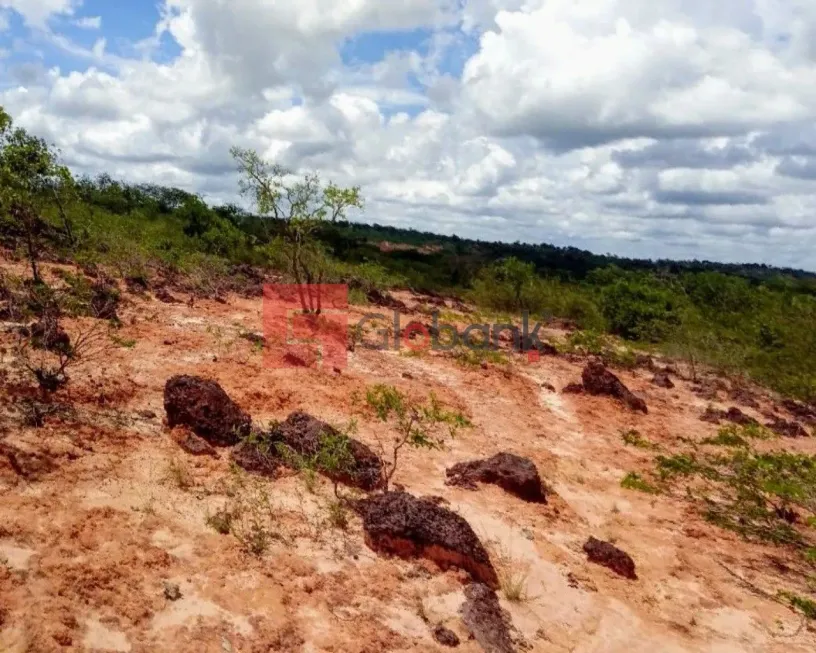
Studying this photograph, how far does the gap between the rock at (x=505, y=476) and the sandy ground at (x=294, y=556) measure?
23 cm

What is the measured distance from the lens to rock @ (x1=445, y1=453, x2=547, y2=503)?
958 cm

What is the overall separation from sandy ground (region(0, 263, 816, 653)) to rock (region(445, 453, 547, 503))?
23cm

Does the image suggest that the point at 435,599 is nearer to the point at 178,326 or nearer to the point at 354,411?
the point at 354,411

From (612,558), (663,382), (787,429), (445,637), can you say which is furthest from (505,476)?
(663,382)

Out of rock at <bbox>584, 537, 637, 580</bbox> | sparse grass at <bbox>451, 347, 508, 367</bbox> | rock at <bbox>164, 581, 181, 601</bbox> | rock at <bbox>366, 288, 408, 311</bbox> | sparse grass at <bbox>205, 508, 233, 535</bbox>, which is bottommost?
rock at <bbox>584, 537, 637, 580</bbox>

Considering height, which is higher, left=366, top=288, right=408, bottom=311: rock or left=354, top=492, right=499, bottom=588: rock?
left=366, top=288, right=408, bottom=311: rock

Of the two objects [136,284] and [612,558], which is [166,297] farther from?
[612,558]

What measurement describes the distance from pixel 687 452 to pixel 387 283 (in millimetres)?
20635

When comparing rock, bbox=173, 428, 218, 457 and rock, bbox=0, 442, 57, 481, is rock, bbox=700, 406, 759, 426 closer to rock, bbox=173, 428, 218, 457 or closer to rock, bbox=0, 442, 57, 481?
rock, bbox=173, 428, 218, 457

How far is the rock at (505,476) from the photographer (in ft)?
31.4

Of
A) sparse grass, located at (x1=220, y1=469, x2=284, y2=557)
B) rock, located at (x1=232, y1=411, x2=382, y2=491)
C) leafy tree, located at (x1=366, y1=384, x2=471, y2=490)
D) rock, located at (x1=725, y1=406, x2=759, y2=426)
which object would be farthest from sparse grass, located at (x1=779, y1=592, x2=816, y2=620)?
rock, located at (x1=725, y1=406, x2=759, y2=426)

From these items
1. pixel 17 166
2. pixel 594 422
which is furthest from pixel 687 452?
pixel 17 166

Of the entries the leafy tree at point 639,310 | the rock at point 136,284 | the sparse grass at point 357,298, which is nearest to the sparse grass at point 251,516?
the rock at point 136,284

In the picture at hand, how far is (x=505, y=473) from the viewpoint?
9.67 m
